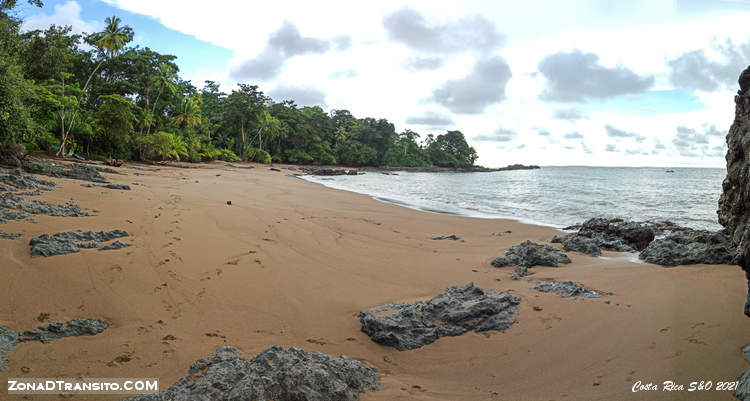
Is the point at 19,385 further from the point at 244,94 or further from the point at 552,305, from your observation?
the point at 244,94

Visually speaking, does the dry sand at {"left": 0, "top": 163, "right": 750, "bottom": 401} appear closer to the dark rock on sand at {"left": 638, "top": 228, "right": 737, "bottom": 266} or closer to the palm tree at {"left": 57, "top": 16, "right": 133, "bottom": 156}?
the dark rock on sand at {"left": 638, "top": 228, "right": 737, "bottom": 266}

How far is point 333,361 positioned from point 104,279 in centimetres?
305

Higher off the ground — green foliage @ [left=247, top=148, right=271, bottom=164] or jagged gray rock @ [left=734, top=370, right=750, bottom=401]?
green foliage @ [left=247, top=148, right=271, bottom=164]

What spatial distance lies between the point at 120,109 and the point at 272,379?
31.4m

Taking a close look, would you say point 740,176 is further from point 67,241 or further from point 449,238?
point 67,241

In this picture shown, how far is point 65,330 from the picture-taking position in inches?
115

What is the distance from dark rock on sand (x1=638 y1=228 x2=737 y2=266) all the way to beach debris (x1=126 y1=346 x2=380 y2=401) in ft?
18.5

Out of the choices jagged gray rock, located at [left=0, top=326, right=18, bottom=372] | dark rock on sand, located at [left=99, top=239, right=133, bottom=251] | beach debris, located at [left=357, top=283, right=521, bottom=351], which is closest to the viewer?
jagged gray rock, located at [left=0, top=326, right=18, bottom=372]

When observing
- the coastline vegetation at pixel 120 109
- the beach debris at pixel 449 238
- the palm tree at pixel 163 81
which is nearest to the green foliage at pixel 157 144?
the coastline vegetation at pixel 120 109

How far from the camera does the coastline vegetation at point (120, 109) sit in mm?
12094

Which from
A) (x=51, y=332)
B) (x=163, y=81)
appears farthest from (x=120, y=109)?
(x=51, y=332)

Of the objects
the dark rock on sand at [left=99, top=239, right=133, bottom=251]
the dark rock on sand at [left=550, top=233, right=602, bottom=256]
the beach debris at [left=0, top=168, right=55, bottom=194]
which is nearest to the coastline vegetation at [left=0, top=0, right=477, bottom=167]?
the beach debris at [left=0, top=168, right=55, bottom=194]

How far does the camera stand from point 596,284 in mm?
4590

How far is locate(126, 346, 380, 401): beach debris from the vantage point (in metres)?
2.12
